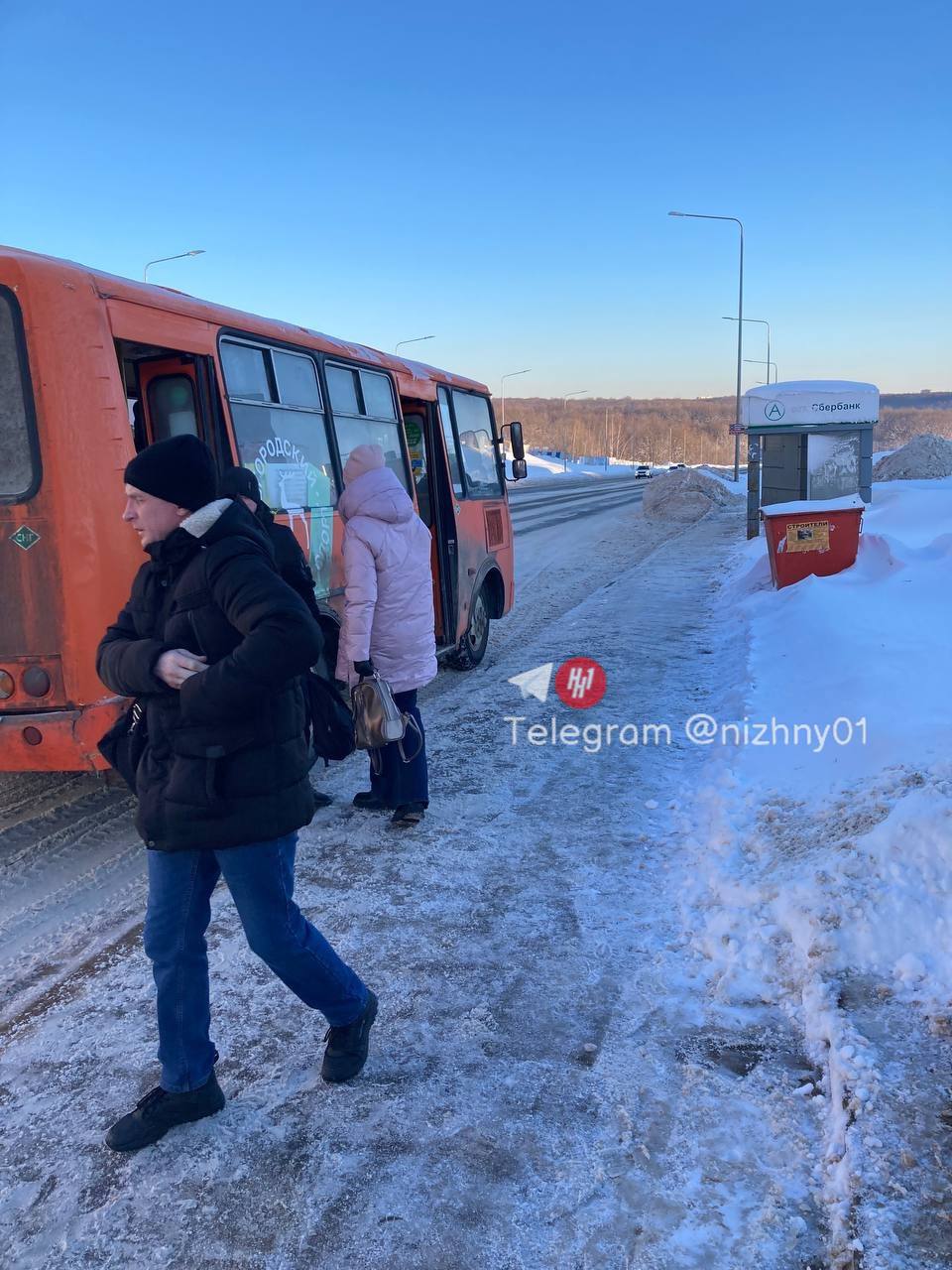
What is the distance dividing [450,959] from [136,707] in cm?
171

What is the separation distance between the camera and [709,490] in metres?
30.1

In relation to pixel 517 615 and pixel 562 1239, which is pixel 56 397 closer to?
pixel 562 1239

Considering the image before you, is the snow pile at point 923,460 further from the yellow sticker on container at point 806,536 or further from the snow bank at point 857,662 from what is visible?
the yellow sticker on container at point 806,536

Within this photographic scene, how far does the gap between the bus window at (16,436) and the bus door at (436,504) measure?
4096 mm

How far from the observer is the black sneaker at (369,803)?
5.20 metres

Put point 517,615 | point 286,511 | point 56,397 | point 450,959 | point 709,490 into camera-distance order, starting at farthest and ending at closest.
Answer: point 709,490 → point 517,615 → point 286,511 → point 56,397 → point 450,959

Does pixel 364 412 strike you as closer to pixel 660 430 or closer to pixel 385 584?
pixel 385 584

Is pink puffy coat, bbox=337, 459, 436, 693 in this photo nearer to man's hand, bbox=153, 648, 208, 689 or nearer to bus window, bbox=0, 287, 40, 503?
bus window, bbox=0, 287, 40, 503

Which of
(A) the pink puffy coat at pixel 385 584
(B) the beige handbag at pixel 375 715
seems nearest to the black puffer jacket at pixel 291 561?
(B) the beige handbag at pixel 375 715

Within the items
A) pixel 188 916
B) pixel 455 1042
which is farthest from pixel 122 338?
pixel 455 1042

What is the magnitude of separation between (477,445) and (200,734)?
7223 millimetres

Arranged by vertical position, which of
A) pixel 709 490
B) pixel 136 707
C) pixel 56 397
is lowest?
pixel 709 490

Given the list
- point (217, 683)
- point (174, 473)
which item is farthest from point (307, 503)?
point (217, 683)

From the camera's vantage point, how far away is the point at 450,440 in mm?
8445
